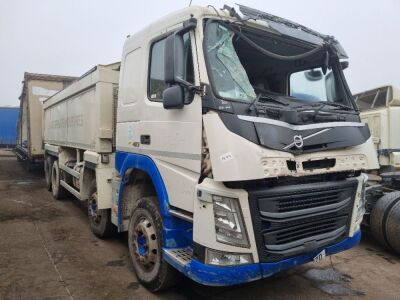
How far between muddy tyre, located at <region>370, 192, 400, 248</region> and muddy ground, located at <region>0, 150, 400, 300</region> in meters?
0.28

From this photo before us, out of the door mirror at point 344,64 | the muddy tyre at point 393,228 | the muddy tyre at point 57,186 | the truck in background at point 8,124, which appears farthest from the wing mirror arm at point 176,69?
the truck in background at point 8,124

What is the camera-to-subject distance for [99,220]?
5312 mm

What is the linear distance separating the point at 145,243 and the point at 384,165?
5.71 metres

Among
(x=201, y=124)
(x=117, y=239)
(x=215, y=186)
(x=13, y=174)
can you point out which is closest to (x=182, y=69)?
(x=201, y=124)

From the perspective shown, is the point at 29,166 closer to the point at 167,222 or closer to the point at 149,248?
the point at 149,248

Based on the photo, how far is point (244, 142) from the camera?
2658 mm

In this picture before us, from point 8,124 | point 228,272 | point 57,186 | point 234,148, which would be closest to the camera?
point 234,148

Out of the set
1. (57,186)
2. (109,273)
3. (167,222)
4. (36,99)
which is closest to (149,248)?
(167,222)

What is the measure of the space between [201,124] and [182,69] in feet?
1.63

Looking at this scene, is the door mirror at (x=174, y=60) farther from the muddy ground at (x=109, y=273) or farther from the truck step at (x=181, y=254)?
the muddy ground at (x=109, y=273)

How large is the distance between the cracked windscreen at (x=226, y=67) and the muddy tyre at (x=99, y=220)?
117 inches

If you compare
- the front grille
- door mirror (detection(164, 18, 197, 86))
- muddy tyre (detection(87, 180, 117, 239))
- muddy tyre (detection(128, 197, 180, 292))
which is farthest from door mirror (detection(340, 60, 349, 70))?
muddy tyre (detection(87, 180, 117, 239))

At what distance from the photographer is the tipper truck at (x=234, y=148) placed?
9.02ft

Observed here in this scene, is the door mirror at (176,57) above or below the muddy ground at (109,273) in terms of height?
above
